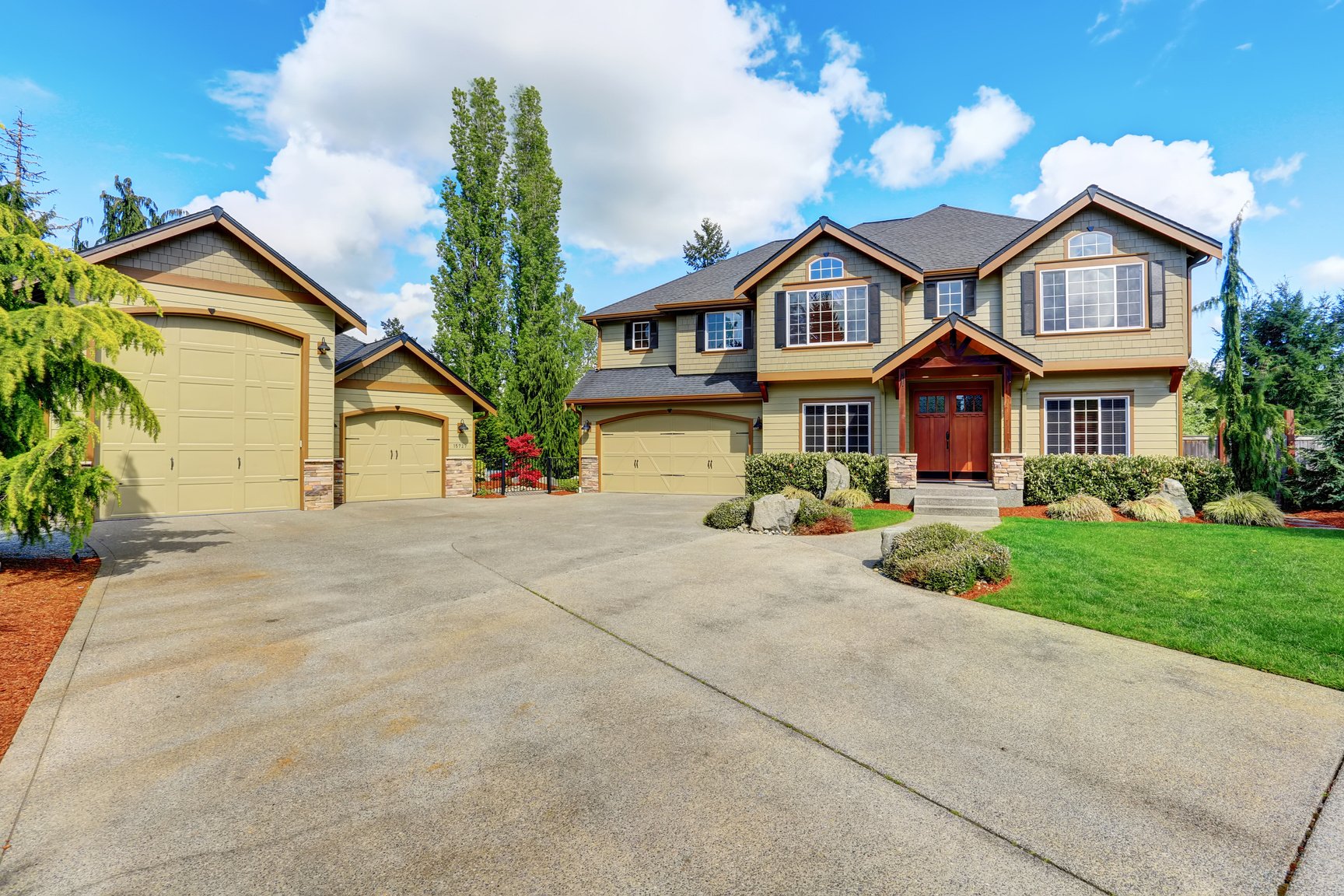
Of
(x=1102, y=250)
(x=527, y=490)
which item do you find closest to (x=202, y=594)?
(x=527, y=490)

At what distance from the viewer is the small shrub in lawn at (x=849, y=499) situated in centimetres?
1360

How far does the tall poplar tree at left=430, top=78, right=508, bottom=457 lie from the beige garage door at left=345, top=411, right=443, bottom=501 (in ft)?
36.0

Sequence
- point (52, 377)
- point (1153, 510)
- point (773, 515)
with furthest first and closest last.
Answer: point (1153, 510) < point (773, 515) < point (52, 377)

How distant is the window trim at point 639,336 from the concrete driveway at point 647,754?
15.0 metres

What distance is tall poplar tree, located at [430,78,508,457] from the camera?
27.6 m

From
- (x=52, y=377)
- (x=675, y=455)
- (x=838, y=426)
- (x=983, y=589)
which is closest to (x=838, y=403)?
(x=838, y=426)

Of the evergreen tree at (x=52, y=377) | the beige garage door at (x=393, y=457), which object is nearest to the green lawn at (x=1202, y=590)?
the evergreen tree at (x=52, y=377)

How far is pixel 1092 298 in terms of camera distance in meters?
Answer: 14.5

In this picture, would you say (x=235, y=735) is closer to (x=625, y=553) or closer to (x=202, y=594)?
(x=202, y=594)

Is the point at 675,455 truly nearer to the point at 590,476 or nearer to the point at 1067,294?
the point at 590,476

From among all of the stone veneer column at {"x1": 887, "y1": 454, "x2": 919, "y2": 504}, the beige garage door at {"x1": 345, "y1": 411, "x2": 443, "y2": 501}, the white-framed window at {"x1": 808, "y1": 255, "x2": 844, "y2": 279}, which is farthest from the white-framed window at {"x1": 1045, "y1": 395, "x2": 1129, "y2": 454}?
the beige garage door at {"x1": 345, "y1": 411, "x2": 443, "y2": 501}

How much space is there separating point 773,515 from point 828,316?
791cm

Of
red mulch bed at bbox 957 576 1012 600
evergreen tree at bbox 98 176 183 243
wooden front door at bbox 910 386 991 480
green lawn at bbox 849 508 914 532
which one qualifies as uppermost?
evergreen tree at bbox 98 176 183 243

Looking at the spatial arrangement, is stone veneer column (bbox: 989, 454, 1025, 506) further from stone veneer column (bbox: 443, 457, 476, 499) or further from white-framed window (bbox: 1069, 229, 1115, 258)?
stone veneer column (bbox: 443, 457, 476, 499)
